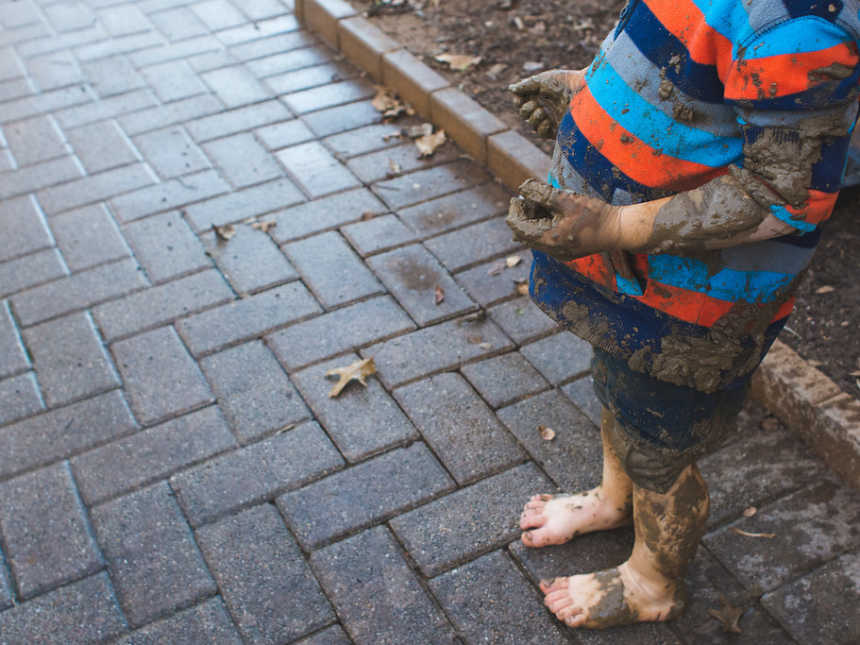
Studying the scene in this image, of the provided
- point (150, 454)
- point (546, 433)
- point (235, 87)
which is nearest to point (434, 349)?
point (546, 433)

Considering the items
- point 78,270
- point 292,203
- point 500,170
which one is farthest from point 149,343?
point 500,170

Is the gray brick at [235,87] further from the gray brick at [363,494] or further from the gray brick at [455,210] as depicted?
the gray brick at [363,494]

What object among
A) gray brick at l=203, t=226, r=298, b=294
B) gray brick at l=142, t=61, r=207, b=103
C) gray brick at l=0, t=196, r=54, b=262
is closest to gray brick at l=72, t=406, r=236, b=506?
gray brick at l=203, t=226, r=298, b=294

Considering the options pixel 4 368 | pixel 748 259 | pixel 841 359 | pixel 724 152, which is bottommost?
pixel 4 368

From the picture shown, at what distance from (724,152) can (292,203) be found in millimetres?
2578

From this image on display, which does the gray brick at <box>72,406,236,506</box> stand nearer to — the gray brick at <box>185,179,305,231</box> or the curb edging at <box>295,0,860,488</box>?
the gray brick at <box>185,179,305,231</box>

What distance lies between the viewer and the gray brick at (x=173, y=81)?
4.58 m

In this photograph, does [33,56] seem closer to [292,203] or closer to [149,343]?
[292,203]

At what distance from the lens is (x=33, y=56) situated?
4965mm

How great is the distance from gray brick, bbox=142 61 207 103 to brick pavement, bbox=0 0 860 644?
0.21m

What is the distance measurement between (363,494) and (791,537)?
120cm

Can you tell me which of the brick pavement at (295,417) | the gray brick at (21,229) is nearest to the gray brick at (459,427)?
the brick pavement at (295,417)

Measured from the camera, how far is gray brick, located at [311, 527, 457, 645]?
211 cm

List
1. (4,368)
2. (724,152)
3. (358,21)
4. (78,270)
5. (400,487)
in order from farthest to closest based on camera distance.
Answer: (358,21), (78,270), (4,368), (400,487), (724,152)
